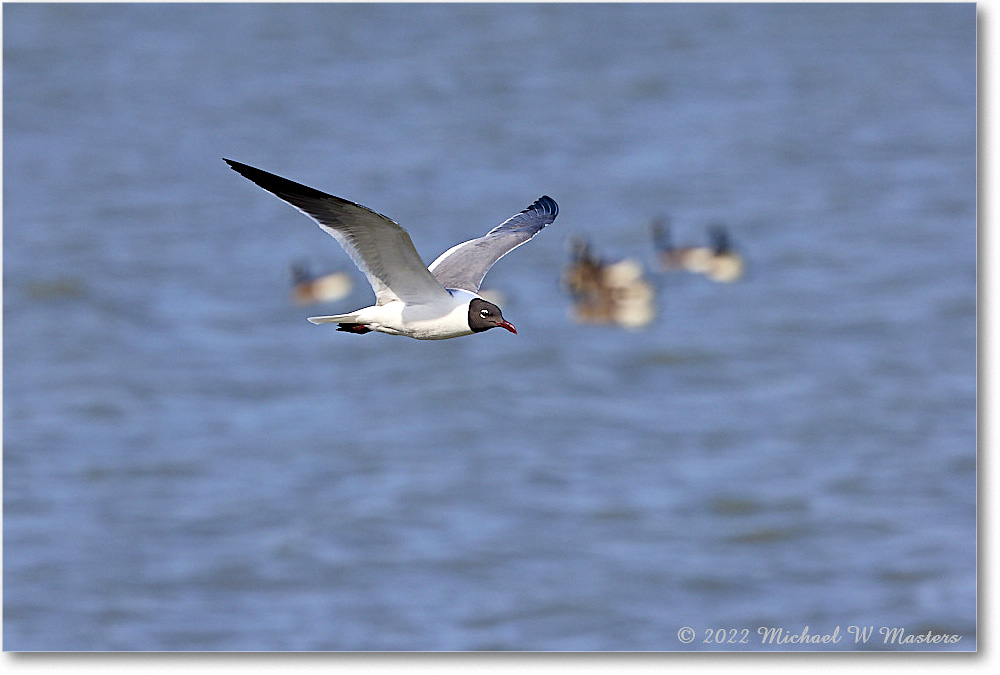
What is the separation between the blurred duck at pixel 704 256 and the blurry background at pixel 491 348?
35cm

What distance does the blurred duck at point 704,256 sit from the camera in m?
18.8

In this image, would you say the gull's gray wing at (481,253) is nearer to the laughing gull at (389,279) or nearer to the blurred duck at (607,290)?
the laughing gull at (389,279)

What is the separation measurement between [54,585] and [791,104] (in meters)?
14.9

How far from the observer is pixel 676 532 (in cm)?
1706

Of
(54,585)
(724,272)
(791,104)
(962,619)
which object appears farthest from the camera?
(791,104)

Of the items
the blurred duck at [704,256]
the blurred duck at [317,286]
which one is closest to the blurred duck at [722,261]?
the blurred duck at [704,256]

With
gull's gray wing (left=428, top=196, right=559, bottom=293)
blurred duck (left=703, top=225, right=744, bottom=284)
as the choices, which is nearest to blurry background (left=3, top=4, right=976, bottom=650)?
blurred duck (left=703, top=225, right=744, bottom=284)

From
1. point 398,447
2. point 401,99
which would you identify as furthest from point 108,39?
point 398,447

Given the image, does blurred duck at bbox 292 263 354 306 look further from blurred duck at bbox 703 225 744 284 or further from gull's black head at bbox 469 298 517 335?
gull's black head at bbox 469 298 517 335

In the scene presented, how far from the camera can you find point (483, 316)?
4703mm

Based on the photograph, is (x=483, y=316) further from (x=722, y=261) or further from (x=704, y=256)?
(x=722, y=261)

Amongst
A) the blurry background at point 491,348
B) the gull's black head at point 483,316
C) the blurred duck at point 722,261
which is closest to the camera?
the gull's black head at point 483,316

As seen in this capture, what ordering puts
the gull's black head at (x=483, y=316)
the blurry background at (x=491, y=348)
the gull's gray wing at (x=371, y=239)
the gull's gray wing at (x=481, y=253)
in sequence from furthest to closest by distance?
the blurry background at (x=491, y=348) → the gull's gray wing at (x=481, y=253) → the gull's black head at (x=483, y=316) → the gull's gray wing at (x=371, y=239)

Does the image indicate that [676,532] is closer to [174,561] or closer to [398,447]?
[398,447]
